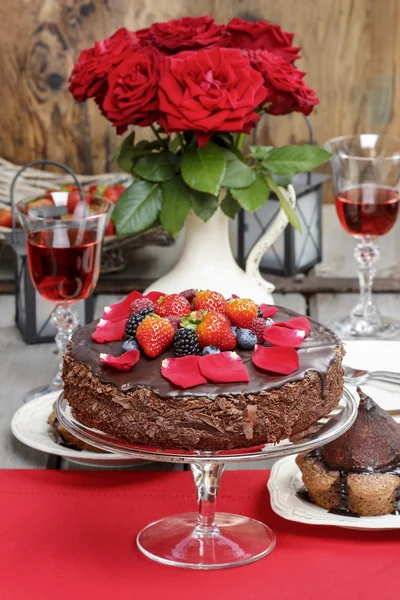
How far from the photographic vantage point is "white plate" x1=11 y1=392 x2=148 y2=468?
152 centimetres

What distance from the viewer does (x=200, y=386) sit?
3.88 ft

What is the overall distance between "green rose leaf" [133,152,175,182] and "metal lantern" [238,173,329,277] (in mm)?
478

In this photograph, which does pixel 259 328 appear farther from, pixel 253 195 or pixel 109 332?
pixel 253 195

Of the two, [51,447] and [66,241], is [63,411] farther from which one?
[66,241]

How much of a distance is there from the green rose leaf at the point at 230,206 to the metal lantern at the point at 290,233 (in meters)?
0.42

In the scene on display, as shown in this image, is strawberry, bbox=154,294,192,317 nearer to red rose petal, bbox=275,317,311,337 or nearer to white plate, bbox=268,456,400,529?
red rose petal, bbox=275,317,311,337

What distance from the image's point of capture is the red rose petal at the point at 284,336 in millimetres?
1275

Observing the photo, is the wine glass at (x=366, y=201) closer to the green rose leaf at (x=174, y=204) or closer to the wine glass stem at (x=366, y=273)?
the wine glass stem at (x=366, y=273)

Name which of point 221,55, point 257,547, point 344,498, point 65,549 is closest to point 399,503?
point 344,498

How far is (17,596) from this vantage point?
118 centimetres

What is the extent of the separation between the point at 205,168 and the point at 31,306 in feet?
1.47

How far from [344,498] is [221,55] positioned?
82 cm

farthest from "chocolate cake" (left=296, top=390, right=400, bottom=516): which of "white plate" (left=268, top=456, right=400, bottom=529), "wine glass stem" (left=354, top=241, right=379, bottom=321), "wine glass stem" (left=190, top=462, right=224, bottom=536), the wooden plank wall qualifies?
the wooden plank wall

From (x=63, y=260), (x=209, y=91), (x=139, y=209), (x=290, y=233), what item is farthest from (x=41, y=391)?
(x=290, y=233)
